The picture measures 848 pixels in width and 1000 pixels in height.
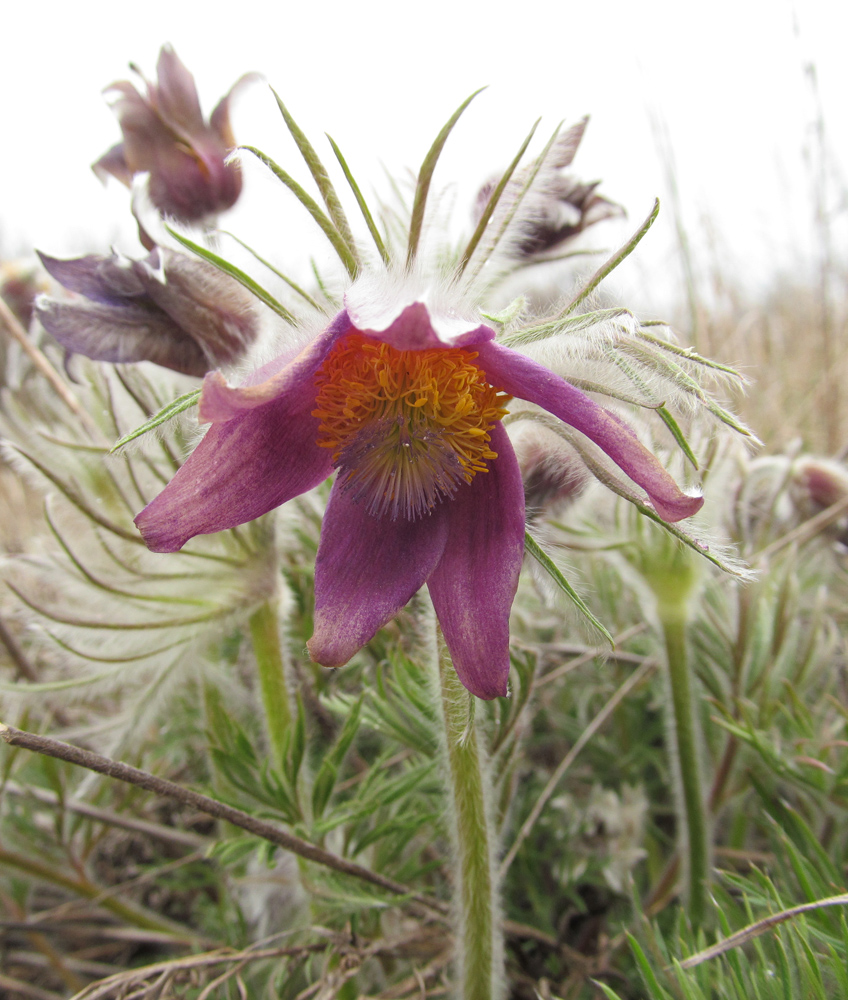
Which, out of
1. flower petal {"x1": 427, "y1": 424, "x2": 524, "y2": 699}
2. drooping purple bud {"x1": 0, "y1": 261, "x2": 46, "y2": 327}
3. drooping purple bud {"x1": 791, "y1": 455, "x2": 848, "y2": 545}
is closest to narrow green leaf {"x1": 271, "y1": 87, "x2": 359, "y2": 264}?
flower petal {"x1": 427, "y1": 424, "x2": 524, "y2": 699}

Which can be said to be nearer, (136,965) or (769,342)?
(136,965)

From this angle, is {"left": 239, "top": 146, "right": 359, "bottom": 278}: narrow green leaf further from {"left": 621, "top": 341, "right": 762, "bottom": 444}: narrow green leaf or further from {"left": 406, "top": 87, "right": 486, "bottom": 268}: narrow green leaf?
{"left": 621, "top": 341, "right": 762, "bottom": 444}: narrow green leaf

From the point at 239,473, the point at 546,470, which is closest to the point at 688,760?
the point at 546,470

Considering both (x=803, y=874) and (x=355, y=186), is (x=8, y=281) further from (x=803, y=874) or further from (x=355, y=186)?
Answer: (x=803, y=874)

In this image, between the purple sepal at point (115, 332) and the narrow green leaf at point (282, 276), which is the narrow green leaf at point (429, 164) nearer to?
the narrow green leaf at point (282, 276)

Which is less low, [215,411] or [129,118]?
[129,118]

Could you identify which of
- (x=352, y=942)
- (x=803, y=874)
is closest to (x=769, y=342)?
(x=803, y=874)
